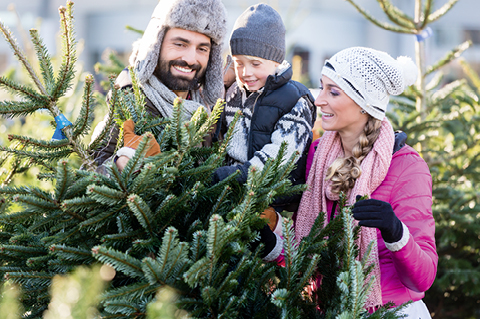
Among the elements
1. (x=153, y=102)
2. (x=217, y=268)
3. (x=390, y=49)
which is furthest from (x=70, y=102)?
(x=390, y=49)

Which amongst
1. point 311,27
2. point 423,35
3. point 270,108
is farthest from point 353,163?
point 311,27

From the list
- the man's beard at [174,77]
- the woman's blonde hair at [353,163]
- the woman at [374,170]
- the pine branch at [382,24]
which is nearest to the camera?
the woman at [374,170]

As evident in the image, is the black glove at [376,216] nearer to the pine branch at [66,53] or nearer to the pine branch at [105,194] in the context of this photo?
the pine branch at [105,194]

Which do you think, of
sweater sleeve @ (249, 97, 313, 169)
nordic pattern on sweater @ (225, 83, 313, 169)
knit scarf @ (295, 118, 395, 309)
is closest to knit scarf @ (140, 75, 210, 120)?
nordic pattern on sweater @ (225, 83, 313, 169)

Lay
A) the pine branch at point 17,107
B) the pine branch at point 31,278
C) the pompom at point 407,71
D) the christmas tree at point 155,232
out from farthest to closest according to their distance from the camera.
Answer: the pompom at point 407,71
the pine branch at point 17,107
the pine branch at point 31,278
the christmas tree at point 155,232

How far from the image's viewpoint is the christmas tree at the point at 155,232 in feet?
4.02

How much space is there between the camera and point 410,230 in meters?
1.94

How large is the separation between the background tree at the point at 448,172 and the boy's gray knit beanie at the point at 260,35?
172 cm

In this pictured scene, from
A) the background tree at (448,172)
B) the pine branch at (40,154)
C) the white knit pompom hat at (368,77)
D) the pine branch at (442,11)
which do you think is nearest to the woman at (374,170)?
the white knit pompom hat at (368,77)

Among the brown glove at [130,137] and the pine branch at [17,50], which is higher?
the pine branch at [17,50]

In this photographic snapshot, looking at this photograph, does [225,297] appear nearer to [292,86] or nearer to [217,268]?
[217,268]

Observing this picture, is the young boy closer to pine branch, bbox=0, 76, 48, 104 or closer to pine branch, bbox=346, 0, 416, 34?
pine branch, bbox=0, 76, 48, 104

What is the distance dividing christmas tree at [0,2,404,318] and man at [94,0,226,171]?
570mm

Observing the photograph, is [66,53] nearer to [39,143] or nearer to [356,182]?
[39,143]
